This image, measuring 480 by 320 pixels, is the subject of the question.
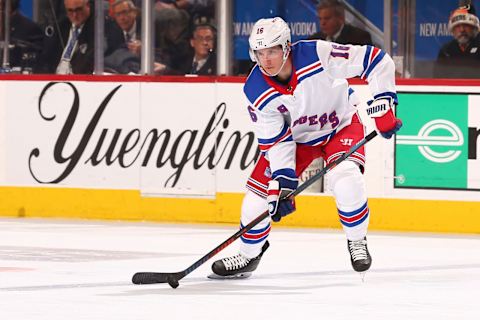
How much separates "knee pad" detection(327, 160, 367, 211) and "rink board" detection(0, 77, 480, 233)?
2.79 metres

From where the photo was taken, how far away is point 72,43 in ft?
36.9

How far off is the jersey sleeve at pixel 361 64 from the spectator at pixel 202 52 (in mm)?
3541

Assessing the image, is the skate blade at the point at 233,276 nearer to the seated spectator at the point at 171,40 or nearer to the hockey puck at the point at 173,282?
the hockey puck at the point at 173,282

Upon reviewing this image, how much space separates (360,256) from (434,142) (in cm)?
295

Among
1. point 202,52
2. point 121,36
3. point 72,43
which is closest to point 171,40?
point 202,52

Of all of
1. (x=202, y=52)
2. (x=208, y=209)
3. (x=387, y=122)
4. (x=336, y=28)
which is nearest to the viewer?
(x=387, y=122)

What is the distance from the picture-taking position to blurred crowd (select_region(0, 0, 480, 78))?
1080 centimetres

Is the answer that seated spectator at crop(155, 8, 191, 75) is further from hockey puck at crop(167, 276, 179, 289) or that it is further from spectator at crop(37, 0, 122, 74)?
hockey puck at crop(167, 276, 179, 289)

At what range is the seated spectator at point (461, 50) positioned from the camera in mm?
9977

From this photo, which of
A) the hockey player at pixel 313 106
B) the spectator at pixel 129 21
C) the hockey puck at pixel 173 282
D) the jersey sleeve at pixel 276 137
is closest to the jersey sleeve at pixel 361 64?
the hockey player at pixel 313 106

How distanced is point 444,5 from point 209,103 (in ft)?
5.65

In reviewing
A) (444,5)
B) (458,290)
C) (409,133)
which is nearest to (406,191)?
(409,133)

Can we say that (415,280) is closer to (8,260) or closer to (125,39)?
(8,260)

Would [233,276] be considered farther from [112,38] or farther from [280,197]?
[112,38]
